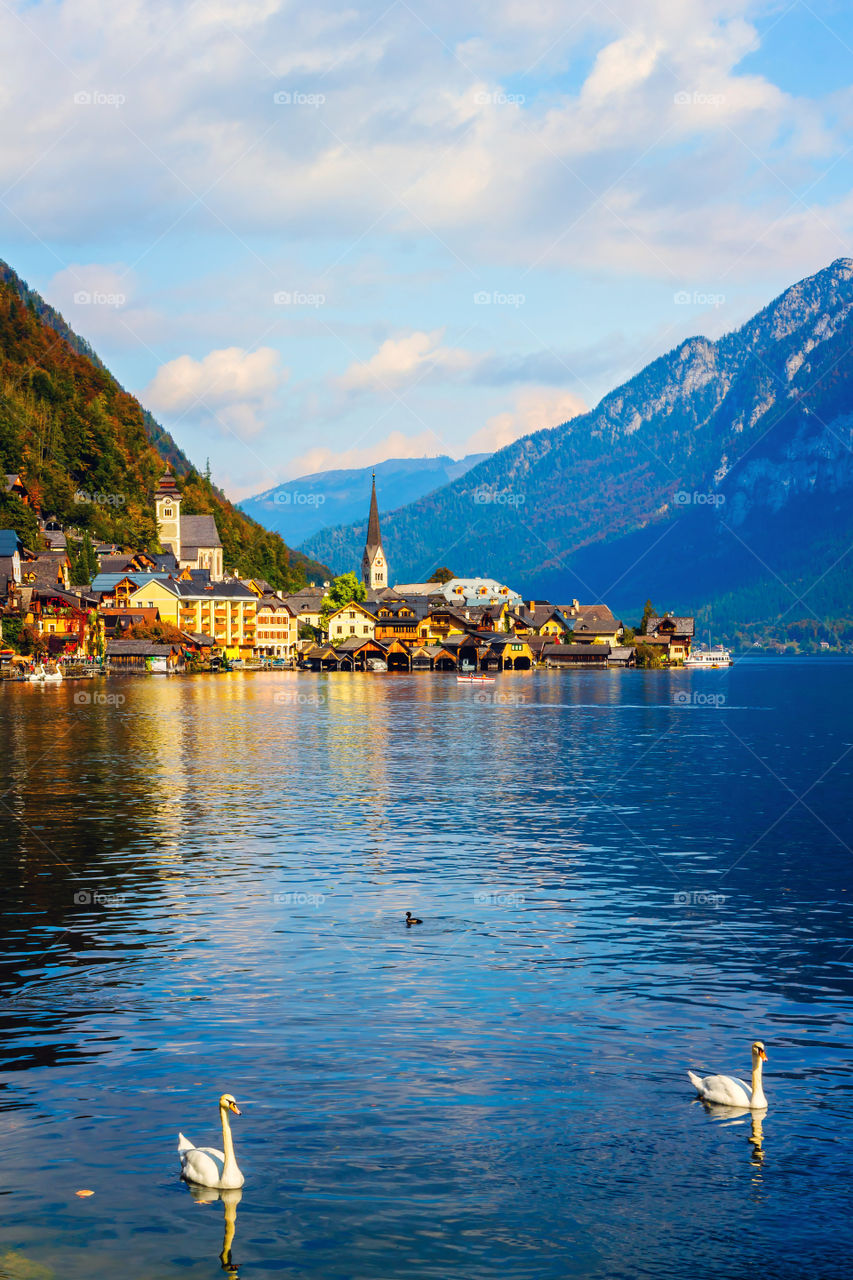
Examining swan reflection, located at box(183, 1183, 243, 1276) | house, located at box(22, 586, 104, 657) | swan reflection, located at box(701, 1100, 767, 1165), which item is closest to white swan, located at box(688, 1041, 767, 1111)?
swan reflection, located at box(701, 1100, 767, 1165)

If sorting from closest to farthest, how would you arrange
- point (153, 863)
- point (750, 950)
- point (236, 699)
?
point (750, 950) < point (153, 863) < point (236, 699)

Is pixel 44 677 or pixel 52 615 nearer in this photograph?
pixel 44 677

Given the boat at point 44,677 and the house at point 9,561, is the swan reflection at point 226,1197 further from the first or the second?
the house at point 9,561

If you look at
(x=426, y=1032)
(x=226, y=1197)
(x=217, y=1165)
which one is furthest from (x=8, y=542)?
(x=226, y=1197)

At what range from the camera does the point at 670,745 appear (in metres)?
88.9

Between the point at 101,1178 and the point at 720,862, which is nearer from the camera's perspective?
the point at 101,1178

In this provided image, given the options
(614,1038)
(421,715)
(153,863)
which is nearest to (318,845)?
(153,863)

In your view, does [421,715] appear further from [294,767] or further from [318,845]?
[318,845]

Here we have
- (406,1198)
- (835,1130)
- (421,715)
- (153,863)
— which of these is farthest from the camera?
(421,715)

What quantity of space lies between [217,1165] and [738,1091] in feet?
27.5

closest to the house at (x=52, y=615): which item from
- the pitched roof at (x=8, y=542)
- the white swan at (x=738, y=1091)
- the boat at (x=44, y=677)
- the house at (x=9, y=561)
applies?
the house at (x=9, y=561)

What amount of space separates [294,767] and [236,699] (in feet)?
227

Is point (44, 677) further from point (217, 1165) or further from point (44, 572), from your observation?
point (217, 1165)

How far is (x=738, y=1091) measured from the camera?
20.0 metres
